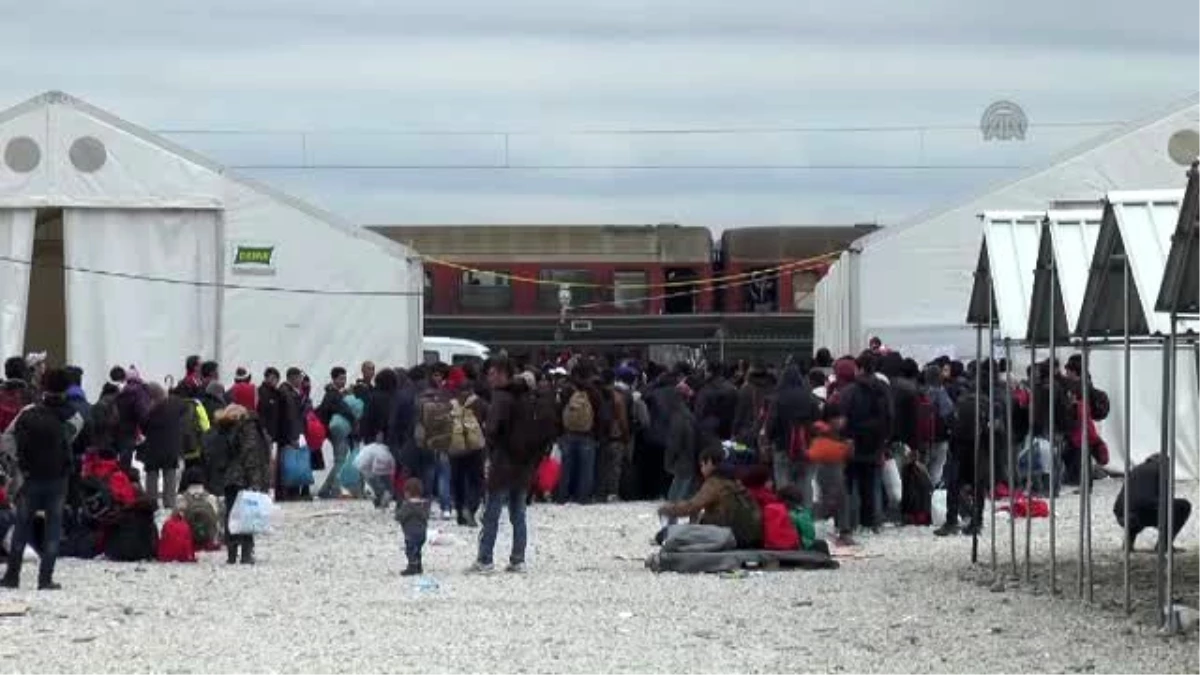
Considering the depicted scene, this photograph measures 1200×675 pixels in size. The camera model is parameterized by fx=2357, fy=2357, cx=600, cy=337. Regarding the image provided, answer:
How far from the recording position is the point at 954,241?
32062 mm

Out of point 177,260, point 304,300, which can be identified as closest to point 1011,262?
point 304,300

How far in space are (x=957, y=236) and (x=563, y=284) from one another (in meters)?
16.7

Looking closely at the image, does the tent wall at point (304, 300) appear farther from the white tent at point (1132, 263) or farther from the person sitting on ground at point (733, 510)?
the white tent at point (1132, 263)

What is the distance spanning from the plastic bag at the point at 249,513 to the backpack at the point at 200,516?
66 centimetres

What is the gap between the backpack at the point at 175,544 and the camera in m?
19.6

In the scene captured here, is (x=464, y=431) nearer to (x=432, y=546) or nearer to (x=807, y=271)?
(x=432, y=546)

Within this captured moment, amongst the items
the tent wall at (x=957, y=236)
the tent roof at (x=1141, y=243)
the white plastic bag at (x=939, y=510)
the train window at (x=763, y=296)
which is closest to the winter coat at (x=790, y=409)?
the white plastic bag at (x=939, y=510)

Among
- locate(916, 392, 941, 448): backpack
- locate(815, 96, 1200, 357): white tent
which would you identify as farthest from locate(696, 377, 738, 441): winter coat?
locate(815, 96, 1200, 357): white tent

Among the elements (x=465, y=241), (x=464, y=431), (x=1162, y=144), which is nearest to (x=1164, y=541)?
(x=464, y=431)

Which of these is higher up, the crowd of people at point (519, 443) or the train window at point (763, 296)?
the train window at point (763, 296)

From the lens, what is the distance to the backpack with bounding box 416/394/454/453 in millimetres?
23250

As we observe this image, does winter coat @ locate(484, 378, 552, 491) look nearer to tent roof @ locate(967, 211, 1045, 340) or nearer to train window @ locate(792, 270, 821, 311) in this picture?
tent roof @ locate(967, 211, 1045, 340)

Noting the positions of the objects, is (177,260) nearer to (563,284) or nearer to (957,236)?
(957,236)

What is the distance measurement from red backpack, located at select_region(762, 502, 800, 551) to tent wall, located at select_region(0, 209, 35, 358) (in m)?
15.7
